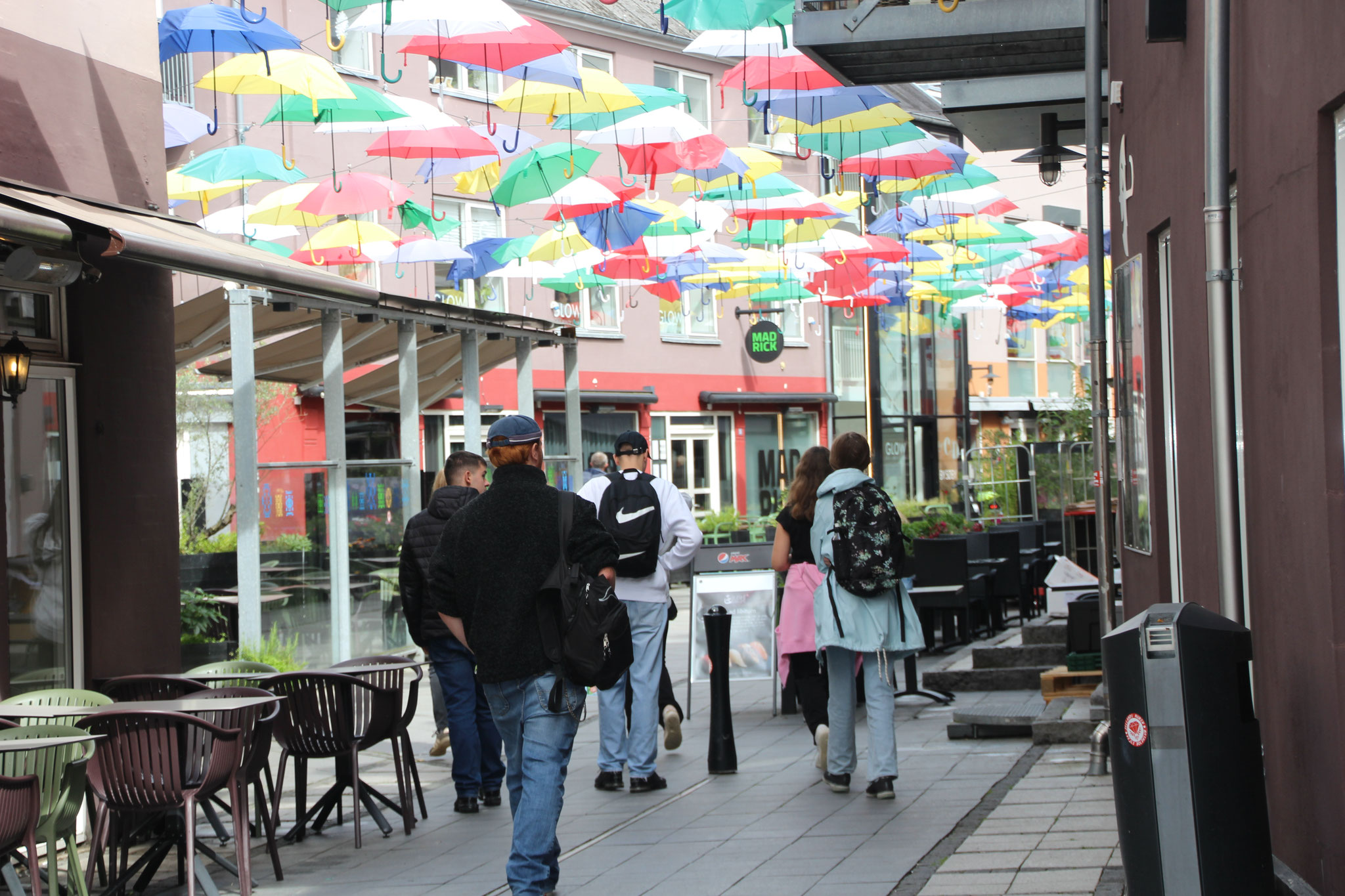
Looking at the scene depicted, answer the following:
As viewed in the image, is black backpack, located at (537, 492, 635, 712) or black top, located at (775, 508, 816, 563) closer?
black backpack, located at (537, 492, 635, 712)

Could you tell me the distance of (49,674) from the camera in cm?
791

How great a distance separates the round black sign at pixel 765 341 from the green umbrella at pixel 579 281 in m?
11.7

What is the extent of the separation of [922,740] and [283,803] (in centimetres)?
404

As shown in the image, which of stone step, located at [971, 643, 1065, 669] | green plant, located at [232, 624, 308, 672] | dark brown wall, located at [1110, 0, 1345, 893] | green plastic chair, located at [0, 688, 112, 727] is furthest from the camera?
stone step, located at [971, 643, 1065, 669]

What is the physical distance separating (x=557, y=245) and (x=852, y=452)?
397 inches

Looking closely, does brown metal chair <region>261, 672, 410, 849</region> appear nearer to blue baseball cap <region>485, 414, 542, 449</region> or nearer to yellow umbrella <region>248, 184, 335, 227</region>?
blue baseball cap <region>485, 414, 542, 449</region>

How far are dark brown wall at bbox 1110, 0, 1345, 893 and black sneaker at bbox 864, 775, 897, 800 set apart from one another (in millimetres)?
2086

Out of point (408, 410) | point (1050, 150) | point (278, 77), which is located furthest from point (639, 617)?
point (1050, 150)

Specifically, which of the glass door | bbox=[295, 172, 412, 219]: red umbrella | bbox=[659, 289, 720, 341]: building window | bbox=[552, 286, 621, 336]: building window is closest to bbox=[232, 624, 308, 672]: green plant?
the glass door

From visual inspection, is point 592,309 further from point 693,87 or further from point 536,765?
point 536,765

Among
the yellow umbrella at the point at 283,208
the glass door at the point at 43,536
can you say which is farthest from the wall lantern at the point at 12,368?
the yellow umbrella at the point at 283,208

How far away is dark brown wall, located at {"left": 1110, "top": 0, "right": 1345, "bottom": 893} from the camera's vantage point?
174 inches

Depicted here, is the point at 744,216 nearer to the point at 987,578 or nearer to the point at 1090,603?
the point at 987,578

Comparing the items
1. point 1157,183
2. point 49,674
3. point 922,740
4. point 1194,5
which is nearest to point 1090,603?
point 922,740
